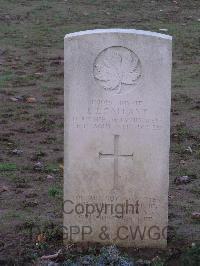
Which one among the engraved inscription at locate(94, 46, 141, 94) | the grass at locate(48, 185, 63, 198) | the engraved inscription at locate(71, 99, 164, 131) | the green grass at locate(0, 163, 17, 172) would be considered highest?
the engraved inscription at locate(94, 46, 141, 94)

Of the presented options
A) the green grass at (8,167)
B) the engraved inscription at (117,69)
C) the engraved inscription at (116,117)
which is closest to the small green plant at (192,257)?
the engraved inscription at (116,117)

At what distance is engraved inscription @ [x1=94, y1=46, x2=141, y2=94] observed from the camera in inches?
203

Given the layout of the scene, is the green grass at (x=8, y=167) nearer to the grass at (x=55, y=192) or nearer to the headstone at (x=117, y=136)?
the grass at (x=55, y=192)

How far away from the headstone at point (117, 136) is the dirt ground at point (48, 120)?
0.82ft

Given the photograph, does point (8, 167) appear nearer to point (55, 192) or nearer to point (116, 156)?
point (55, 192)

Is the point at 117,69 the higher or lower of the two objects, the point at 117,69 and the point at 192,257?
the higher

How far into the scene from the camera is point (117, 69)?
5234 mm

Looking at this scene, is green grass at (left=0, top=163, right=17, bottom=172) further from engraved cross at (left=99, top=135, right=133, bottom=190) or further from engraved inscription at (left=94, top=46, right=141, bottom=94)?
engraved inscription at (left=94, top=46, right=141, bottom=94)

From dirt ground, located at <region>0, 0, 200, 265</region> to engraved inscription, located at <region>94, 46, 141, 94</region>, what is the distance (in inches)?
45.4

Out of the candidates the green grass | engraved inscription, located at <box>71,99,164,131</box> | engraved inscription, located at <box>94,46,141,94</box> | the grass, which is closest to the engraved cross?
engraved inscription, located at <box>71,99,164,131</box>

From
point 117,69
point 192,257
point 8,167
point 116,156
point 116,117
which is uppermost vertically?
point 117,69

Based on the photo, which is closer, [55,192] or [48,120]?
[55,192]

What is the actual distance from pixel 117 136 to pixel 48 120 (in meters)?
4.13

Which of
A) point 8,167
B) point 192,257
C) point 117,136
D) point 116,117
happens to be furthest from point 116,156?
point 8,167
